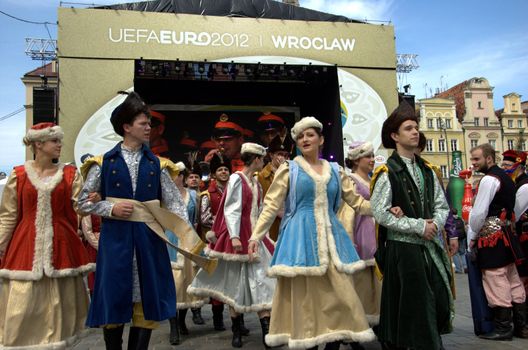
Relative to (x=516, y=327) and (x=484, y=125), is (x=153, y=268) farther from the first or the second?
(x=484, y=125)

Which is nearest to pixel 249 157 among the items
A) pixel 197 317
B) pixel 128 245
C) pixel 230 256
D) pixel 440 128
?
pixel 230 256

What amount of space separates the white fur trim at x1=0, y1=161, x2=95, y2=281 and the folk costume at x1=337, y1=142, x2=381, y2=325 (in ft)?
7.96

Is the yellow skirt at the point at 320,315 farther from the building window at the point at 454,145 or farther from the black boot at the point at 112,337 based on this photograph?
the building window at the point at 454,145

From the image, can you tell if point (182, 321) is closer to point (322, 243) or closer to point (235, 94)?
point (322, 243)

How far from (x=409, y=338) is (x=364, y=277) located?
1.35m

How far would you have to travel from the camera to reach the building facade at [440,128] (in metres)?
47.9

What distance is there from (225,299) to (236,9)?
40.4 feet

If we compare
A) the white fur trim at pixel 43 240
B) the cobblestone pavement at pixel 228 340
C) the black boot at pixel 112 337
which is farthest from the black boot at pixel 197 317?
the black boot at pixel 112 337

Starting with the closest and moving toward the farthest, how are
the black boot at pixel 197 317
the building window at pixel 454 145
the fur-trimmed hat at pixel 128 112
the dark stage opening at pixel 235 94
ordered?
the fur-trimmed hat at pixel 128 112 < the black boot at pixel 197 317 < the dark stage opening at pixel 235 94 < the building window at pixel 454 145

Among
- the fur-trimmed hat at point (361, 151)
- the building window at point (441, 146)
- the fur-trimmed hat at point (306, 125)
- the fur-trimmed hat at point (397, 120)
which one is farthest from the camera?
the building window at point (441, 146)

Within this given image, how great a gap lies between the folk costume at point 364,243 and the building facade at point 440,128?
45.2m

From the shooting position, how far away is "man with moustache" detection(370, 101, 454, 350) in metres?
3.34

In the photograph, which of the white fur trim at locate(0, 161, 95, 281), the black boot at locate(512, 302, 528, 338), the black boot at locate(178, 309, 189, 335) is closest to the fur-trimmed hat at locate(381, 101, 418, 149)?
the black boot at locate(512, 302, 528, 338)

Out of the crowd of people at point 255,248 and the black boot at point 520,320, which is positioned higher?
the crowd of people at point 255,248
